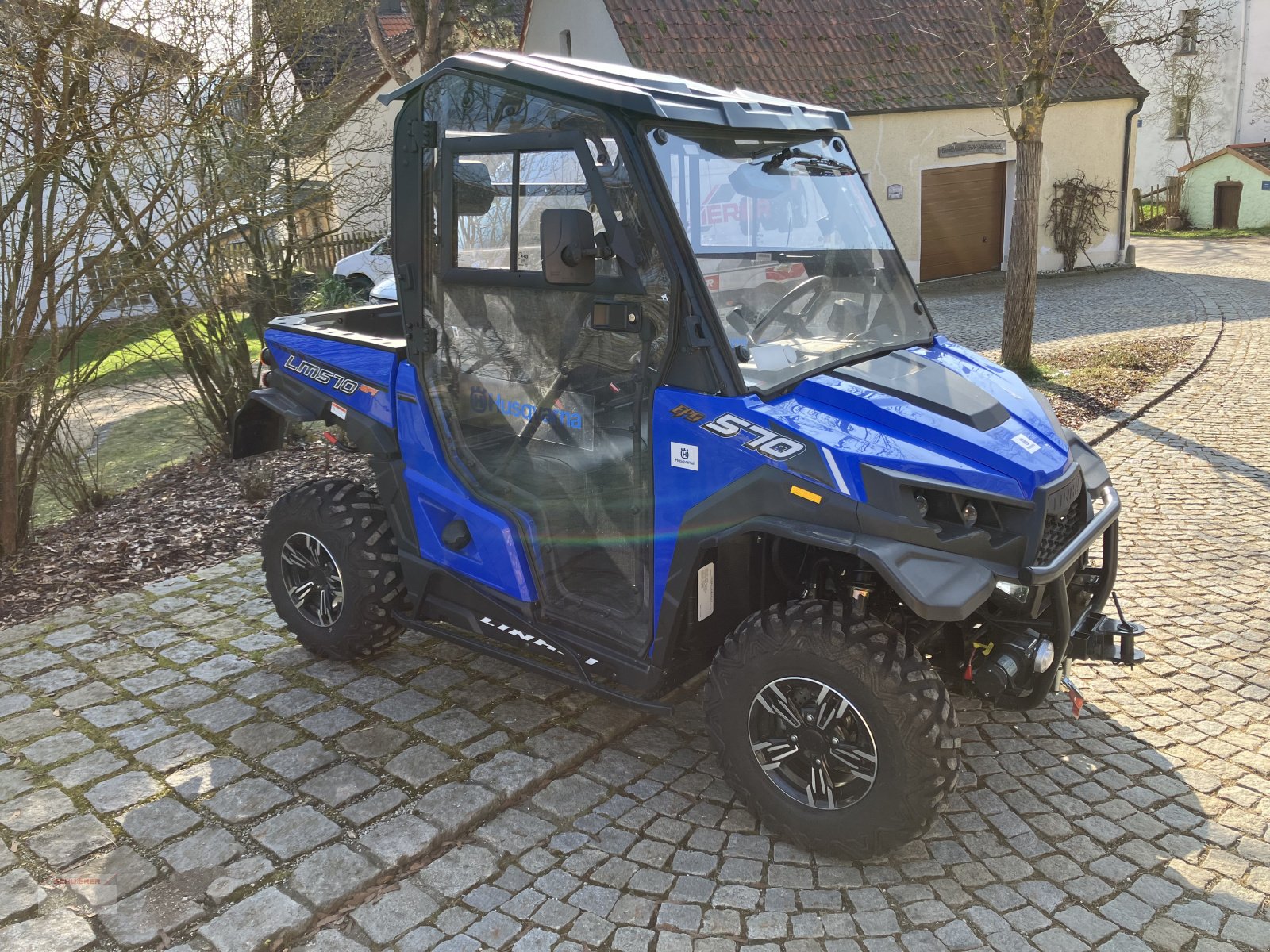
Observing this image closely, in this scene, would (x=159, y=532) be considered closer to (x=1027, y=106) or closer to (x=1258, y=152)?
(x=1027, y=106)

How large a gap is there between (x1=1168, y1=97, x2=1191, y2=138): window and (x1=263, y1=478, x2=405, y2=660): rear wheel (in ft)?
134

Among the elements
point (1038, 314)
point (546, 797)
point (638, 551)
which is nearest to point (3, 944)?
point (546, 797)

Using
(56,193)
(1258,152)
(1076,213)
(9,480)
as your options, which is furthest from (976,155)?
(9,480)

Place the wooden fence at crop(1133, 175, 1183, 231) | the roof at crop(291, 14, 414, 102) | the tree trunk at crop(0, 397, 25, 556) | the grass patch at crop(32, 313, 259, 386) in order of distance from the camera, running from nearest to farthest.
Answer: the tree trunk at crop(0, 397, 25, 556)
the grass patch at crop(32, 313, 259, 386)
the roof at crop(291, 14, 414, 102)
the wooden fence at crop(1133, 175, 1183, 231)

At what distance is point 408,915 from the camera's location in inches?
124

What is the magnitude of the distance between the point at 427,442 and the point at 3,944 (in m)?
2.16

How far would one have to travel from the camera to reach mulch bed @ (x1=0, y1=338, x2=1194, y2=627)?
5.90m

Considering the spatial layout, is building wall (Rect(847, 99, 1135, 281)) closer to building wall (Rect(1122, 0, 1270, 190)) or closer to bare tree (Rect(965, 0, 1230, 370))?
bare tree (Rect(965, 0, 1230, 370))

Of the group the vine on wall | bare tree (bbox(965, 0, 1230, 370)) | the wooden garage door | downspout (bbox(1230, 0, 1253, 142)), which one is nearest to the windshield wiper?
bare tree (bbox(965, 0, 1230, 370))

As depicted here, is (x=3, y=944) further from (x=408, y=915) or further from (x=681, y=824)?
(x=681, y=824)

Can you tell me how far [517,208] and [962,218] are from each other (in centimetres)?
1837

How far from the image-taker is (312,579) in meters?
4.71

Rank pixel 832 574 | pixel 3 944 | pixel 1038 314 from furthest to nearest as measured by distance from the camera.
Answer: pixel 1038 314, pixel 832 574, pixel 3 944

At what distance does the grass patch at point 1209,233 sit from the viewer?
95.1 ft
